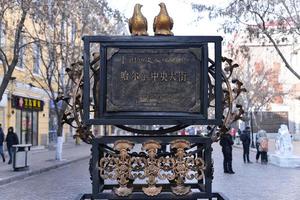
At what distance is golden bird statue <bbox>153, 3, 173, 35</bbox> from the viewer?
6691 millimetres

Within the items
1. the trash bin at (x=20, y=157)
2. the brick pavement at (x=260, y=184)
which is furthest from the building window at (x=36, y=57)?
the brick pavement at (x=260, y=184)

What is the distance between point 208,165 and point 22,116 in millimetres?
27726

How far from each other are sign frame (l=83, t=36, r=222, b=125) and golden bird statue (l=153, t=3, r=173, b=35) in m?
0.23

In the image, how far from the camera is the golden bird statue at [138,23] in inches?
263

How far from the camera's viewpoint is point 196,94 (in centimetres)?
650

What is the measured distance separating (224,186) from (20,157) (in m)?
8.23

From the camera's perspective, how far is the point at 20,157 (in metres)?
19.3

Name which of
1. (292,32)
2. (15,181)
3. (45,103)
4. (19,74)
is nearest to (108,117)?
(15,181)

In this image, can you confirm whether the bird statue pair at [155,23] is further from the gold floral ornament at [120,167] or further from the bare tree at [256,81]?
the bare tree at [256,81]

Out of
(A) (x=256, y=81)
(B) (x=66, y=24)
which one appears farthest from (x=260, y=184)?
(A) (x=256, y=81)

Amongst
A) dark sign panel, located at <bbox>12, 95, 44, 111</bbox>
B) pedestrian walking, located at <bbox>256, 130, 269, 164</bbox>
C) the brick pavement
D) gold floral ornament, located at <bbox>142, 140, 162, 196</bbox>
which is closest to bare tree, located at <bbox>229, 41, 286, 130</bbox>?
dark sign panel, located at <bbox>12, 95, 44, 111</bbox>

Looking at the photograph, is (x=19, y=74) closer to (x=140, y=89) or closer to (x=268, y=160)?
(x=268, y=160)

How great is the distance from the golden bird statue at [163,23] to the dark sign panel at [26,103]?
82.8 ft

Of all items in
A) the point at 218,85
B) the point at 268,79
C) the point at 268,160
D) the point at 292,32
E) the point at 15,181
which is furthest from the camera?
the point at 268,79
